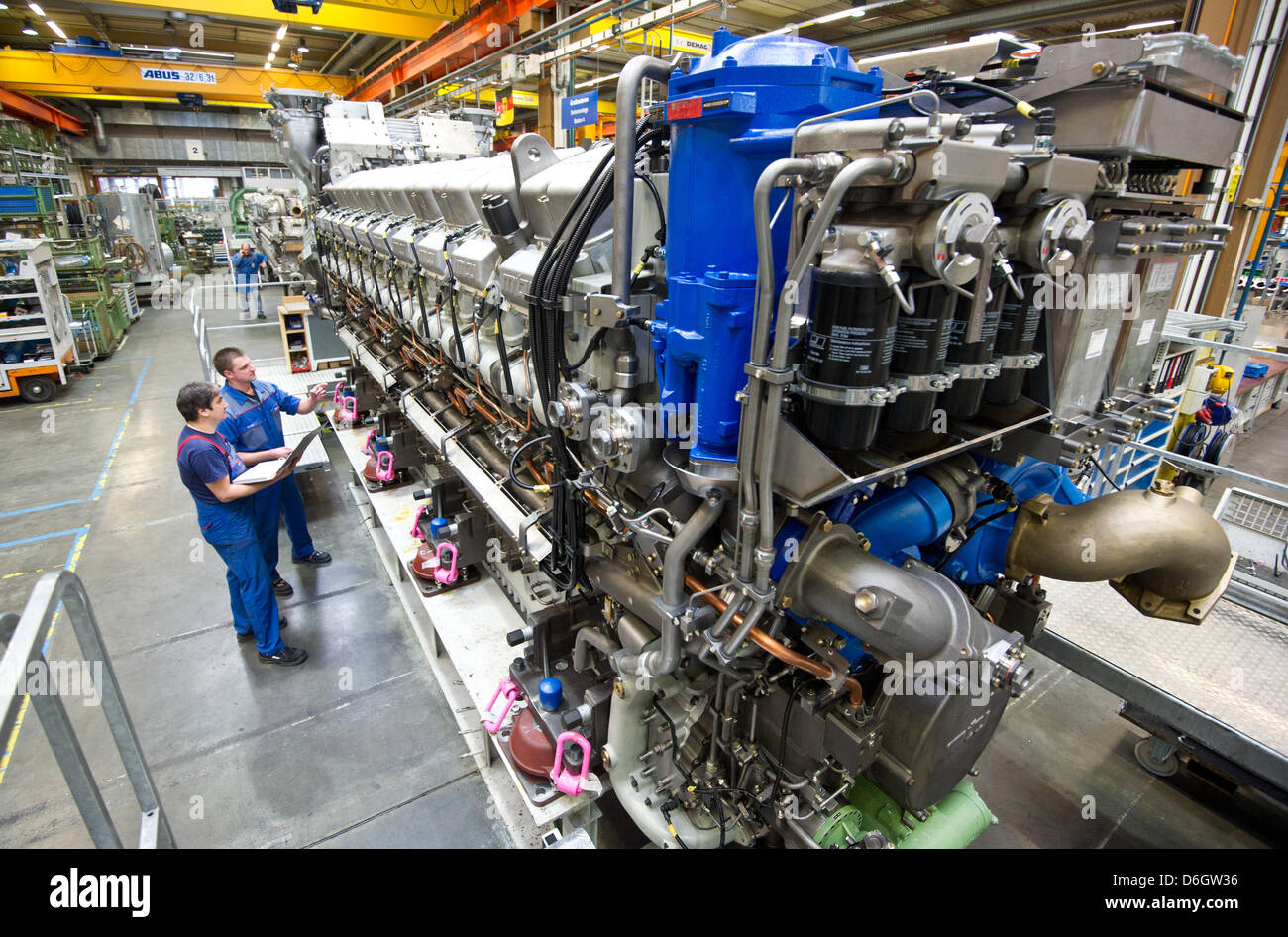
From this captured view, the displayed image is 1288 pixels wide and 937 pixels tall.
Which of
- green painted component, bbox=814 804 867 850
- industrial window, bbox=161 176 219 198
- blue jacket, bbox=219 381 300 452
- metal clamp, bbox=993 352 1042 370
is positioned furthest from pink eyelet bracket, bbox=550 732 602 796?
industrial window, bbox=161 176 219 198

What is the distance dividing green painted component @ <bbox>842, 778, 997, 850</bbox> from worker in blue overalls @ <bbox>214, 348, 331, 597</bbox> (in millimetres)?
3125

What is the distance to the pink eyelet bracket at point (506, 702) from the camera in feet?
7.91

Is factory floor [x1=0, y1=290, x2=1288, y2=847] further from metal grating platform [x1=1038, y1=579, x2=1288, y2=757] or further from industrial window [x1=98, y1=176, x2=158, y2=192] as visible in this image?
industrial window [x1=98, y1=176, x2=158, y2=192]

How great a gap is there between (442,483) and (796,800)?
240cm

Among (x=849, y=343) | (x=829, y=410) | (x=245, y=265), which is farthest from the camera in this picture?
(x=245, y=265)

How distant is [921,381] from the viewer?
4.39 feet

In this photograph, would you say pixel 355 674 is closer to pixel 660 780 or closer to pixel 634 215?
pixel 660 780

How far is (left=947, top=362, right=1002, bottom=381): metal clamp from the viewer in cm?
144

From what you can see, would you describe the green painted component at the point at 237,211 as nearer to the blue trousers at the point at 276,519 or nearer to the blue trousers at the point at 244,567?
the blue trousers at the point at 276,519

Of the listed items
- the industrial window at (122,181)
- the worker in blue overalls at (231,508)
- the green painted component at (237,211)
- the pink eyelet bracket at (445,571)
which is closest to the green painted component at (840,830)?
the pink eyelet bracket at (445,571)

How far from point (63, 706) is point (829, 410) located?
164 centimetres

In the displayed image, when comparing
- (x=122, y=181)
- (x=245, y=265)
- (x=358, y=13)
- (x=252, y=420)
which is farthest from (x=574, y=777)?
(x=122, y=181)

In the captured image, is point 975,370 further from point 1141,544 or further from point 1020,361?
point 1141,544
